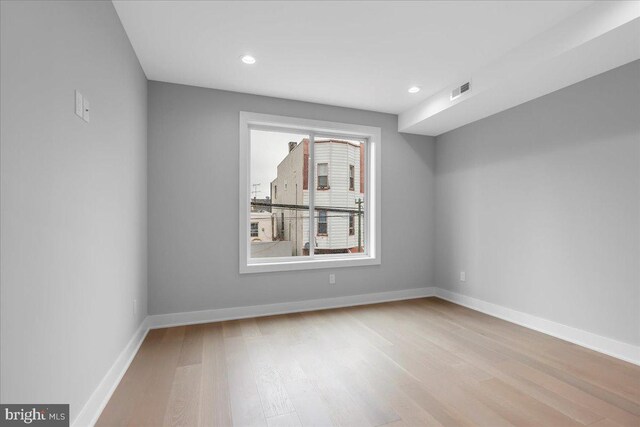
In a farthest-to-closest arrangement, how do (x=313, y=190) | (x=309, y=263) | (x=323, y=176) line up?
1. (x=323, y=176)
2. (x=313, y=190)
3. (x=309, y=263)

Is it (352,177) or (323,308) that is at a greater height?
(352,177)

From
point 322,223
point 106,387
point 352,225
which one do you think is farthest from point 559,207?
point 106,387

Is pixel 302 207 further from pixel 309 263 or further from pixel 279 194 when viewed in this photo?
pixel 309 263

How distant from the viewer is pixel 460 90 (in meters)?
3.12

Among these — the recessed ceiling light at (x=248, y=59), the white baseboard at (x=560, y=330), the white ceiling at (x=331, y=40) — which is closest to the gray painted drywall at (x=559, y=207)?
the white baseboard at (x=560, y=330)

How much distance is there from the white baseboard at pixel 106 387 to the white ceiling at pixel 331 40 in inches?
97.1

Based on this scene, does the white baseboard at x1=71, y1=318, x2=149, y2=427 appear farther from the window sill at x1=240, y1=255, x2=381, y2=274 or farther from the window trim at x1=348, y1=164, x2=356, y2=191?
the window trim at x1=348, y1=164, x2=356, y2=191

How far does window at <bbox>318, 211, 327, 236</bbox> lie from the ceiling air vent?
2.04 metres

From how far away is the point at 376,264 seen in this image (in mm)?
4082

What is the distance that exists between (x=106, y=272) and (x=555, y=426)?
277 cm

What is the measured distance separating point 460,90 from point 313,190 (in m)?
2.01

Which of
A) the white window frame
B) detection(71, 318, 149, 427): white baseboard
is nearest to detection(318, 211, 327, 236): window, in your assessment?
the white window frame

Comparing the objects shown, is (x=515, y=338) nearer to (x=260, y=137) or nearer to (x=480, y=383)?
(x=480, y=383)

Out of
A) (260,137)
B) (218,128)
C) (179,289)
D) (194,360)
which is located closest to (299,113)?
(260,137)
